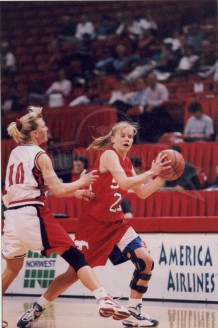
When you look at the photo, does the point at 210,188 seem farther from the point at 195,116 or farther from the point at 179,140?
the point at 195,116

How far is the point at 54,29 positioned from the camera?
16.3 m

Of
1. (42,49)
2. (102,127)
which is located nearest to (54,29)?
(42,49)

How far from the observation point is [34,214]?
5379 millimetres

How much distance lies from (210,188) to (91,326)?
11.8 ft

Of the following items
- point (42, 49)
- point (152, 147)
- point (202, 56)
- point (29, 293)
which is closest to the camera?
point (29, 293)

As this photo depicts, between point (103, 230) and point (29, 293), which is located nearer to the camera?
point (103, 230)

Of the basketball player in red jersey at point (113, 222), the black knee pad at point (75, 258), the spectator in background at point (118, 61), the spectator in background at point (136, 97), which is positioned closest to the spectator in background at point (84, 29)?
the spectator in background at point (118, 61)

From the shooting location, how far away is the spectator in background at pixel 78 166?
28.1 feet

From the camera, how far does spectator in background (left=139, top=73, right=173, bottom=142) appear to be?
1012 centimetres

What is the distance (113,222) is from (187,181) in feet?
10.2

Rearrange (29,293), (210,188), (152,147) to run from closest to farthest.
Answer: (29,293)
(210,188)
(152,147)

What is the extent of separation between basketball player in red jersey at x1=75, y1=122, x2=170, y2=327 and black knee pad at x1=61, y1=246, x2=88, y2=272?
444mm

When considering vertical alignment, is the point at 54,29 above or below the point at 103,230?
above

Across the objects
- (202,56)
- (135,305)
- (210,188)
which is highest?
(202,56)
